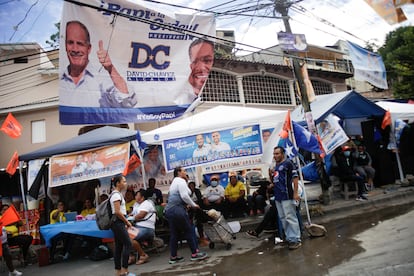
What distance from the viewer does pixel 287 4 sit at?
10258mm

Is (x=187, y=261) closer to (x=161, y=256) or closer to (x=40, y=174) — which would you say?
(x=161, y=256)

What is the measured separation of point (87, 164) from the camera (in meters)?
8.35

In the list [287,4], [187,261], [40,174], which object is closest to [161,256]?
[187,261]

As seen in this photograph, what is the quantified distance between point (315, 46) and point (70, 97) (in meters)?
22.6

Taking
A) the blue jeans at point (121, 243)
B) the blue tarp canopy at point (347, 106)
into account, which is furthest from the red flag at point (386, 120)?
the blue jeans at point (121, 243)

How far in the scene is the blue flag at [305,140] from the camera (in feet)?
23.7

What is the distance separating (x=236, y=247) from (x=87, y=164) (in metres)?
4.41

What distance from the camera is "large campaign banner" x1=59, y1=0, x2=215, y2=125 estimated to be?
24.0 ft

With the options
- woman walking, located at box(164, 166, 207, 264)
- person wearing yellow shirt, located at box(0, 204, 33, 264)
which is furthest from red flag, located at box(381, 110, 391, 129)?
person wearing yellow shirt, located at box(0, 204, 33, 264)

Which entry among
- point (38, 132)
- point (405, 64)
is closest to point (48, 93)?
point (38, 132)

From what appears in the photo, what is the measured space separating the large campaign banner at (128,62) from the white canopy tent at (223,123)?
1.41 ft

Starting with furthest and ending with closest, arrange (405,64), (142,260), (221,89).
Result: 1. (405,64)
2. (221,89)
3. (142,260)

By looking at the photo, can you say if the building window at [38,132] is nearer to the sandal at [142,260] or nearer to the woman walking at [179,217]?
the sandal at [142,260]

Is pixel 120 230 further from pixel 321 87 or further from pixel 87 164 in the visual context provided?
pixel 321 87
